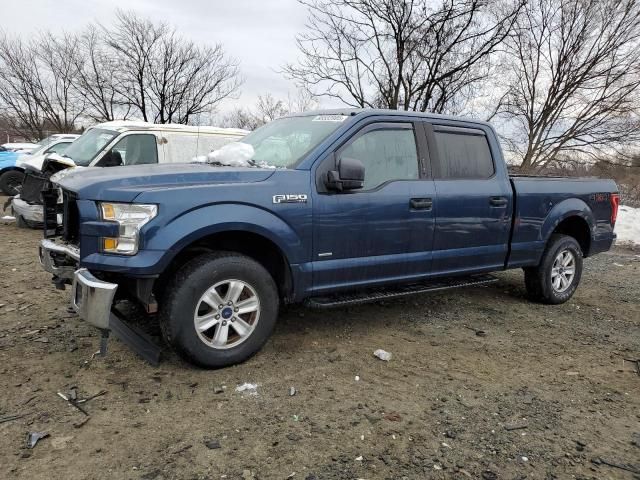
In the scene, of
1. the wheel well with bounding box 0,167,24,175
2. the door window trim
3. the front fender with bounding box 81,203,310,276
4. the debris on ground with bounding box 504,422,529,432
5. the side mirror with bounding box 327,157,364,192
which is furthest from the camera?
the wheel well with bounding box 0,167,24,175

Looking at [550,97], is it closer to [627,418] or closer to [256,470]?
[627,418]

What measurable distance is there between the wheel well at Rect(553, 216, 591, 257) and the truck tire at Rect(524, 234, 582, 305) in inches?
7.6

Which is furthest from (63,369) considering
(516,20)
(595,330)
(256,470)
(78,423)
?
(516,20)

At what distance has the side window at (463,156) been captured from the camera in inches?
174

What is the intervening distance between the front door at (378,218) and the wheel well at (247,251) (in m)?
0.24

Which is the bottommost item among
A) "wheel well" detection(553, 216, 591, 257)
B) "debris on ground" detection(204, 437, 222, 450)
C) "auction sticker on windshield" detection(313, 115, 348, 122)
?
"debris on ground" detection(204, 437, 222, 450)

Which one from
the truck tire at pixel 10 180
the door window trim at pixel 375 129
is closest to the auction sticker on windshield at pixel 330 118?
the door window trim at pixel 375 129

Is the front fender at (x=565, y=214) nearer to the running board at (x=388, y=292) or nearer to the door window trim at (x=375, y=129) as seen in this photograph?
the running board at (x=388, y=292)

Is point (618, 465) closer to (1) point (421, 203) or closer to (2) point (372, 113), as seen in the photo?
(1) point (421, 203)

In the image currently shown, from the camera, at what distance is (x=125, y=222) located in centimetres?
299

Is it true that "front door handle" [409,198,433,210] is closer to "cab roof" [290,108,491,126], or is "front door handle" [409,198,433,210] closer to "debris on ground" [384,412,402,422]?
"cab roof" [290,108,491,126]

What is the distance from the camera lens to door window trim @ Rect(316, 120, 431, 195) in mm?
3633

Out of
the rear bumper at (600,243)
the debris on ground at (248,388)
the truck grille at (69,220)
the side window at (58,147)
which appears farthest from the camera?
the side window at (58,147)

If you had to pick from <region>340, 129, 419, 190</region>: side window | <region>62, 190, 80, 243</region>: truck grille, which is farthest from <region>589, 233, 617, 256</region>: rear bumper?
<region>62, 190, 80, 243</region>: truck grille
